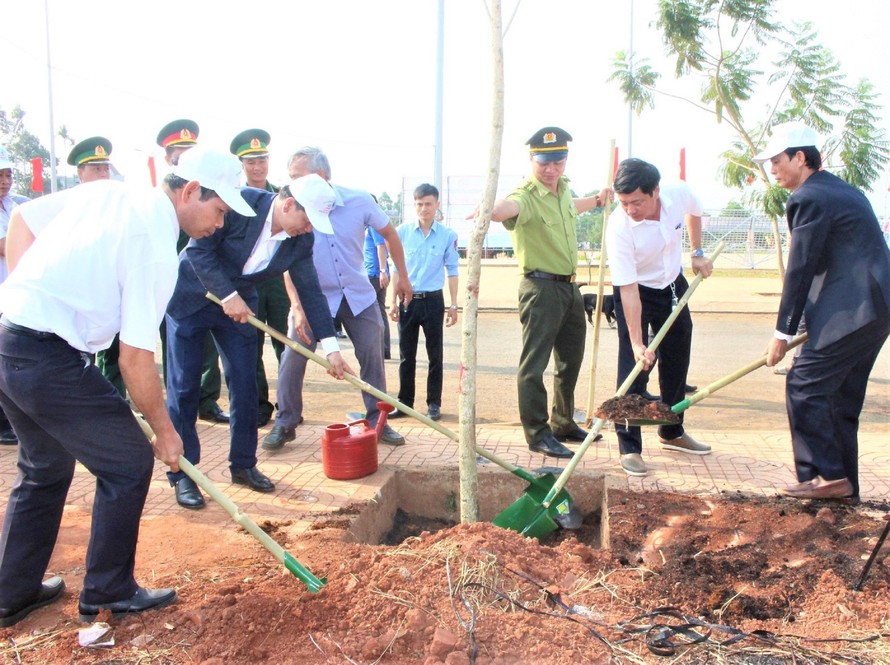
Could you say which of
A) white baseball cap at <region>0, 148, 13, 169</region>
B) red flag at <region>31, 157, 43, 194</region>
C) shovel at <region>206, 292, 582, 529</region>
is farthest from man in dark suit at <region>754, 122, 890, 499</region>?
red flag at <region>31, 157, 43, 194</region>

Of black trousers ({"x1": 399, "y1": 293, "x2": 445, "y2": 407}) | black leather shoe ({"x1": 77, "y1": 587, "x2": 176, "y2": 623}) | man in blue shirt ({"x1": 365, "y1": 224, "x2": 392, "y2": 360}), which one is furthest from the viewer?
man in blue shirt ({"x1": 365, "y1": 224, "x2": 392, "y2": 360})

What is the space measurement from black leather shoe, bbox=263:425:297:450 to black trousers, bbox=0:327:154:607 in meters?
2.33

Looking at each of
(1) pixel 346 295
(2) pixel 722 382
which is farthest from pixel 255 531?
(2) pixel 722 382

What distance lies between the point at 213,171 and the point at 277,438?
2.81 meters

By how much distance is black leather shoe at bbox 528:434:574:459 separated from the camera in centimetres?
498

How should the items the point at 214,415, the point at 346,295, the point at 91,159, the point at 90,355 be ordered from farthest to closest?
the point at 214,415, the point at 91,159, the point at 346,295, the point at 90,355

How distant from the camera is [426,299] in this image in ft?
21.0

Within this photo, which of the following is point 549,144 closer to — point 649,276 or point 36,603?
point 649,276

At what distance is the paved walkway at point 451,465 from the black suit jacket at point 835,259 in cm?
111

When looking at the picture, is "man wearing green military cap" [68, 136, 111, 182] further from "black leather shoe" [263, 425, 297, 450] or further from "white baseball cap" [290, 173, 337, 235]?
"white baseball cap" [290, 173, 337, 235]

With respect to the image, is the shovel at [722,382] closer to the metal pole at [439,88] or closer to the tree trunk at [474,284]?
the tree trunk at [474,284]

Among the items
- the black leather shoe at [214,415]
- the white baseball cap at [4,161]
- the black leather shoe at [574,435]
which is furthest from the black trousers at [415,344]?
the white baseball cap at [4,161]

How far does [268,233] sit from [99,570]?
82.3 inches

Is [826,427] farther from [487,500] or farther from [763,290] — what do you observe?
[763,290]
